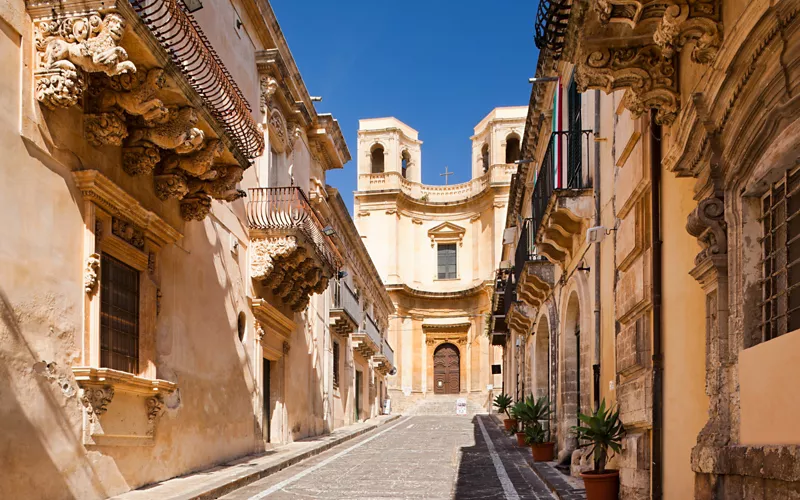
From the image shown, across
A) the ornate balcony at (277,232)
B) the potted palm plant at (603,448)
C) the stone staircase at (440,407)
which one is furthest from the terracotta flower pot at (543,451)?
the stone staircase at (440,407)

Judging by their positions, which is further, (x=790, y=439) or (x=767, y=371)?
(x=767, y=371)

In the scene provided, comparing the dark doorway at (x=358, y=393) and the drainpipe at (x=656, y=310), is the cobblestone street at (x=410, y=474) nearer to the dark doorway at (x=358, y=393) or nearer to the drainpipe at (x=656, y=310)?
the drainpipe at (x=656, y=310)

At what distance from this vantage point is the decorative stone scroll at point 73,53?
7664 mm

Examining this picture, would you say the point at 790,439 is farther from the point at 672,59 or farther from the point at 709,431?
the point at 672,59

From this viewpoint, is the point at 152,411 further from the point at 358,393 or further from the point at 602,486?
the point at 358,393

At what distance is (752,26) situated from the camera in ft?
15.3

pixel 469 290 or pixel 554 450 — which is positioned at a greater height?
A: pixel 469 290

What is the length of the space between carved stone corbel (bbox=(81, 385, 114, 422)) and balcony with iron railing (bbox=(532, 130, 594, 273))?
621 cm

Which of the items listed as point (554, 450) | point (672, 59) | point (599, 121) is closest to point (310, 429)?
point (554, 450)

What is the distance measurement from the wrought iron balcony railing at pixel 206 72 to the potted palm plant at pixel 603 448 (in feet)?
18.5

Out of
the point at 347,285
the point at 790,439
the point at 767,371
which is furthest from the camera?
the point at 347,285

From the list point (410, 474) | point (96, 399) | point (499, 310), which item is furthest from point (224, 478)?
point (499, 310)

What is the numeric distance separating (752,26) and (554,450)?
10768 mm

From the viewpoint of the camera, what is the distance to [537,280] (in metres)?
16.4
